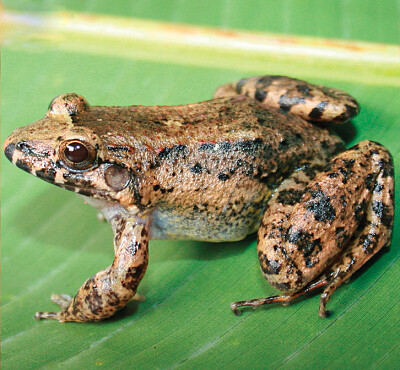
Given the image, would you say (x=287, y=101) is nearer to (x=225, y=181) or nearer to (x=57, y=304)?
(x=225, y=181)

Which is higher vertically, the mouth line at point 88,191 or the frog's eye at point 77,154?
the frog's eye at point 77,154

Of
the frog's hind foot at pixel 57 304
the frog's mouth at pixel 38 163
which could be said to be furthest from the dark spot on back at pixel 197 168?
the frog's hind foot at pixel 57 304

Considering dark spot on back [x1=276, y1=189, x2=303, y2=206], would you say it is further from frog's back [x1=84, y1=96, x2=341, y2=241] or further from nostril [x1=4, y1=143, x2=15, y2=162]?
nostril [x1=4, y1=143, x2=15, y2=162]

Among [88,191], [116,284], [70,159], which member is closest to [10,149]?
[70,159]

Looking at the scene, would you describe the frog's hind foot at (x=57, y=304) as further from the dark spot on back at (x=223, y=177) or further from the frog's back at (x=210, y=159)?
the dark spot on back at (x=223, y=177)

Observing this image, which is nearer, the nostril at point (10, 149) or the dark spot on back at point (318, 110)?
the nostril at point (10, 149)

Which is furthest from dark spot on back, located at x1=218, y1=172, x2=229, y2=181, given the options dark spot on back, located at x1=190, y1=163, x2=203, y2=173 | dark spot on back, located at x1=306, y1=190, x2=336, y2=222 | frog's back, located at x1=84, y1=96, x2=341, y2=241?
dark spot on back, located at x1=306, y1=190, x2=336, y2=222

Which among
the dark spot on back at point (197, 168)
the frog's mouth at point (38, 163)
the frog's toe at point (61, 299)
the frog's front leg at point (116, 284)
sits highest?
the dark spot on back at point (197, 168)
